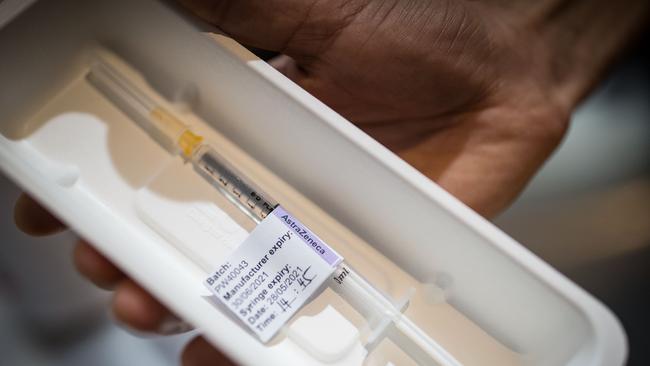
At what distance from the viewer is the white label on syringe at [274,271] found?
0.55m

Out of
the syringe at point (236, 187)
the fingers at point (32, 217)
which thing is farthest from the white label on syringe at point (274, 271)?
the fingers at point (32, 217)

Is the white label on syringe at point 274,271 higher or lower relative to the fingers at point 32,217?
higher

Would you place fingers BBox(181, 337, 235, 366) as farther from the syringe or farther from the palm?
the palm

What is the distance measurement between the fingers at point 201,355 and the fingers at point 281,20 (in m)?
0.34

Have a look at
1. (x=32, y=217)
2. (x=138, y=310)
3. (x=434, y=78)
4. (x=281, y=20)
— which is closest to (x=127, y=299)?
(x=138, y=310)

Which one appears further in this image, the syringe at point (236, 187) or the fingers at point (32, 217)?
the fingers at point (32, 217)

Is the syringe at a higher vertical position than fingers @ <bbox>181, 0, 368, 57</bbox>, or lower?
lower

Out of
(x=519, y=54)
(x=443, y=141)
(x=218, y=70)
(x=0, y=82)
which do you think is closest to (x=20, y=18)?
(x=0, y=82)

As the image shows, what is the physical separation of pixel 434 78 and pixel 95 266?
45 cm

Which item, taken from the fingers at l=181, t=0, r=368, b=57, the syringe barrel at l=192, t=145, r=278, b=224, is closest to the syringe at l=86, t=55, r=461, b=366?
the syringe barrel at l=192, t=145, r=278, b=224

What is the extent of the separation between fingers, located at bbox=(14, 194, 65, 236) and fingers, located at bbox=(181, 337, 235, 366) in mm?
219

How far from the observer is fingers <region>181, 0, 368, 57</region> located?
61cm

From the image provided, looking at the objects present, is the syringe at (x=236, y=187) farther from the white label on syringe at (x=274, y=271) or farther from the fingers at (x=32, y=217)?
the fingers at (x=32, y=217)

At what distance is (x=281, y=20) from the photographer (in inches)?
25.2
